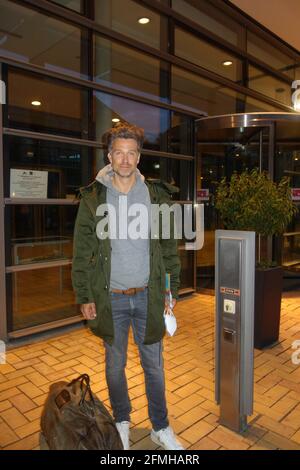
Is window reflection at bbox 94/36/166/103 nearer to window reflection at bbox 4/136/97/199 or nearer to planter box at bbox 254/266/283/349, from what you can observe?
window reflection at bbox 4/136/97/199

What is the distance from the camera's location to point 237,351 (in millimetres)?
2340

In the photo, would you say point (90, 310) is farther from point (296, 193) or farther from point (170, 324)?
point (296, 193)

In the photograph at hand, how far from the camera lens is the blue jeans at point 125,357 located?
6.84 feet

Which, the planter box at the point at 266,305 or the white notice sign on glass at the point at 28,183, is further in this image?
the white notice sign on glass at the point at 28,183

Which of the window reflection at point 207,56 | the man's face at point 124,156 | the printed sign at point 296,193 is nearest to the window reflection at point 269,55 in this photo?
the window reflection at point 207,56

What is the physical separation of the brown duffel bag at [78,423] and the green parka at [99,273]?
0.33 m

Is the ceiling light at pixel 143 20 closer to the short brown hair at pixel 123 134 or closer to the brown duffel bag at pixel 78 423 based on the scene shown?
the short brown hair at pixel 123 134

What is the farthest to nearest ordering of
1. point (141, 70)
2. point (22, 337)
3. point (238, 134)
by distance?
point (238, 134), point (141, 70), point (22, 337)

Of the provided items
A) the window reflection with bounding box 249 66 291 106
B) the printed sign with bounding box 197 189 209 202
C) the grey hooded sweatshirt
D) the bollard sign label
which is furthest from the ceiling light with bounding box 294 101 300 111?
the grey hooded sweatshirt

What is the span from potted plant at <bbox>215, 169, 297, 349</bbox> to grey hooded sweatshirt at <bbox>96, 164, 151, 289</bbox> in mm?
1838
